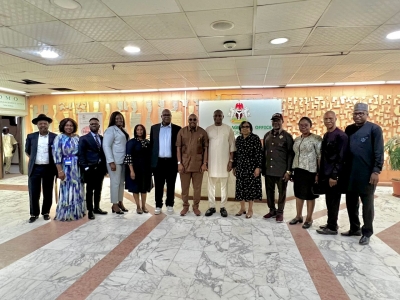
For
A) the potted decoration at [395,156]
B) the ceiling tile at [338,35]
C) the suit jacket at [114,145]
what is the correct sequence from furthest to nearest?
the potted decoration at [395,156] → the suit jacket at [114,145] → the ceiling tile at [338,35]

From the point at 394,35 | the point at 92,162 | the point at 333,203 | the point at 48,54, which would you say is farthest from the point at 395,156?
the point at 48,54

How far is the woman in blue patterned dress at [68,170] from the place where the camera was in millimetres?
3488

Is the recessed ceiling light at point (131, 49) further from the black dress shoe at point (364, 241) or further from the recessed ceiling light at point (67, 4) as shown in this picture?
the black dress shoe at point (364, 241)

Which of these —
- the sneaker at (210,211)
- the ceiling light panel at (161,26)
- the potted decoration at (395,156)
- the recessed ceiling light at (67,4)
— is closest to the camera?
the recessed ceiling light at (67,4)

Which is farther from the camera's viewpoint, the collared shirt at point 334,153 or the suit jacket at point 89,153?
the suit jacket at point 89,153

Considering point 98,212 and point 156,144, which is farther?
point 98,212

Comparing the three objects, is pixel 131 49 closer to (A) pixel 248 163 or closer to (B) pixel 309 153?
(A) pixel 248 163

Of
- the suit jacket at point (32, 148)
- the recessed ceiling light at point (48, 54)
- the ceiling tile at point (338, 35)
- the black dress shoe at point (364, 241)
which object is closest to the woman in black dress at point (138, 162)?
the suit jacket at point (32, 148)

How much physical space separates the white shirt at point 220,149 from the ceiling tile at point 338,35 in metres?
1.64

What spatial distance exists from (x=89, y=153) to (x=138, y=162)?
697 mm

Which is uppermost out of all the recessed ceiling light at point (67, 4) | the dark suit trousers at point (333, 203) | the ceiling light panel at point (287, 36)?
the ceiling light panel at point (287, 36)

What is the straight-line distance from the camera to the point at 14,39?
3.26 metres

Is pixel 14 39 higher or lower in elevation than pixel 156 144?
higher

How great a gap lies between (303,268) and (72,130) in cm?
330
